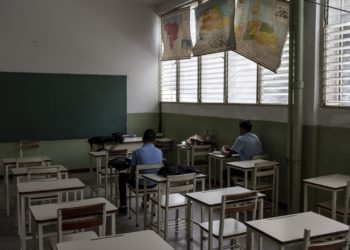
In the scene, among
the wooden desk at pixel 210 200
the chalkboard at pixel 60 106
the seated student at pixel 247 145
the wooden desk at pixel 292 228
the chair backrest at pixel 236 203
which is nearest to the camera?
the wooden desk at pixel 292 228

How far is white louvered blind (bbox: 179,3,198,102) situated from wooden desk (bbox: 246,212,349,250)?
5115mm

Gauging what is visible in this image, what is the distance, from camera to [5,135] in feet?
24.1

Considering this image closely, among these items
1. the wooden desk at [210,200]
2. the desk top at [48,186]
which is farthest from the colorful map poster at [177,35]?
the wooden desk at [210,200]

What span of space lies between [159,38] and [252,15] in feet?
11.8

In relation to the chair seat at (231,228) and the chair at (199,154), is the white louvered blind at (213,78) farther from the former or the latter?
the chair seat at (231,228)

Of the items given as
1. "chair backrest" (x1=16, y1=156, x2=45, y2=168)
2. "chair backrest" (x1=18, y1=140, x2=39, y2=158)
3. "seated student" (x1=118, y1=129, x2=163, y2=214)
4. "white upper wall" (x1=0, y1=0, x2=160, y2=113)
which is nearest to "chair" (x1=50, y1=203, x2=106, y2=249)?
"seated student" (x1=118, y1=129, x2=163, y2=214)

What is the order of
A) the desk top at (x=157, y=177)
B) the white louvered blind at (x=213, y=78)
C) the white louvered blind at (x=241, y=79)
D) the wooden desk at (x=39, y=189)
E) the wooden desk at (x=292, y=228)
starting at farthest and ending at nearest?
the white louvered blind at (x=213, y=78), the white louvered blind at (x=241, y=79), the desk top at (x=157, y=177), the wooden desk at (x=39, y=189), the wooden desk at (x=292, y=228)

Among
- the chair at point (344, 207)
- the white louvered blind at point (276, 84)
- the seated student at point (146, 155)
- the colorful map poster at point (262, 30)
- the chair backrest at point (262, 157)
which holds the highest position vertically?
the colorful map poster at point (262, 30)

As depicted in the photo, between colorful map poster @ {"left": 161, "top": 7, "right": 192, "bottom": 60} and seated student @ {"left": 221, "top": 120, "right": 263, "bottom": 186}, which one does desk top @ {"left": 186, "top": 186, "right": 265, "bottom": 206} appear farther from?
colorful map poster @ {"left": 161, "top": 7, "right": 192, "bottom": 60}

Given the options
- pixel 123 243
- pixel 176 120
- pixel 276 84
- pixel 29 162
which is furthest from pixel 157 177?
pixel 176 120

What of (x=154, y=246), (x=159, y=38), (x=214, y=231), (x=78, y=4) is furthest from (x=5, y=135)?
(x=154, y=246)

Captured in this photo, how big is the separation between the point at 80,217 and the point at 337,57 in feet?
11.7

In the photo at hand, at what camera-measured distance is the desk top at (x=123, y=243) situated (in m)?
2.12

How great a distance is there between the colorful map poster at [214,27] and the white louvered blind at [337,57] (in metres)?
1.66
